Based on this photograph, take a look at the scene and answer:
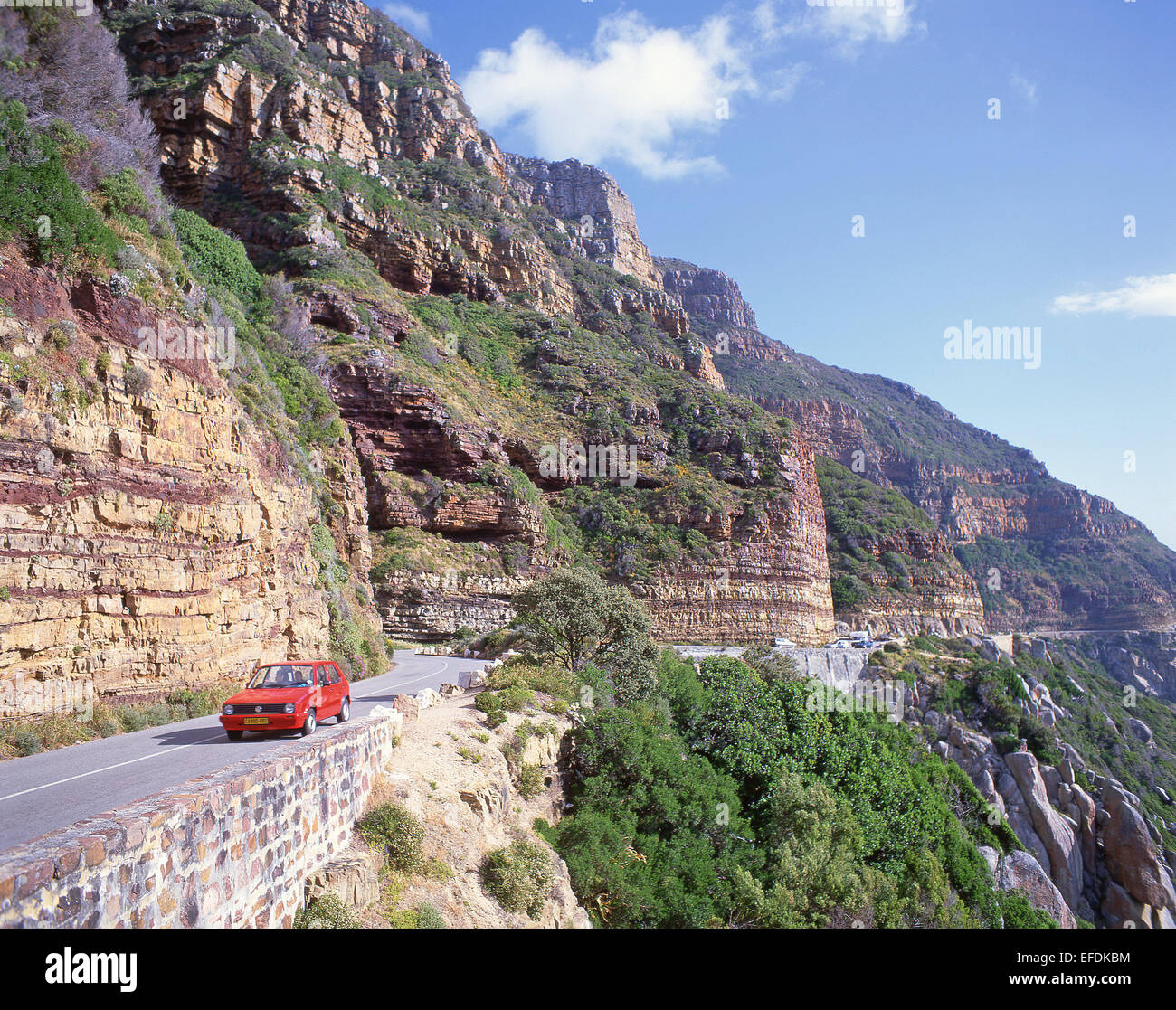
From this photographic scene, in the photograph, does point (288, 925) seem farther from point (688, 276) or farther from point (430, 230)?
point (688, 276)

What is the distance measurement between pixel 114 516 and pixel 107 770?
6.22 meters

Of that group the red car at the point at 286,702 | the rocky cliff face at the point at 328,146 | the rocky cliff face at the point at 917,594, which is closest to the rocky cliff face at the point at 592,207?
the rocky cliff face at the point at 328,146

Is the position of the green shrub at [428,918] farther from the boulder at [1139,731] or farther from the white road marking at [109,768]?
the boulder at [1139,731]

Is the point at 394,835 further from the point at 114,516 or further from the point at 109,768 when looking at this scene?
the point at 114,516

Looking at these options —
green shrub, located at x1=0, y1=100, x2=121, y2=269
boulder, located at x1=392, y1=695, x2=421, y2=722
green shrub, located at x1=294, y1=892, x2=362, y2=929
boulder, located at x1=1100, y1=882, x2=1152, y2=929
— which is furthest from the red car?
boulder, located at x1=1100, y1=882, x2=1152, y2=929

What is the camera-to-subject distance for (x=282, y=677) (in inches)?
440

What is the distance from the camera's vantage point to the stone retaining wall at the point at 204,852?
4027 millimetres

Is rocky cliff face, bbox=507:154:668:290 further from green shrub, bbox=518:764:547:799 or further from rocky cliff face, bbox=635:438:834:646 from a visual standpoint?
green shrub, bbox=518:764:547:799

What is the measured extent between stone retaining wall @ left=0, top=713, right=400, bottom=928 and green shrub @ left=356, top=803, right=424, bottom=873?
28 cm

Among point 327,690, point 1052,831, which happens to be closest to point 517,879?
point 327,690
